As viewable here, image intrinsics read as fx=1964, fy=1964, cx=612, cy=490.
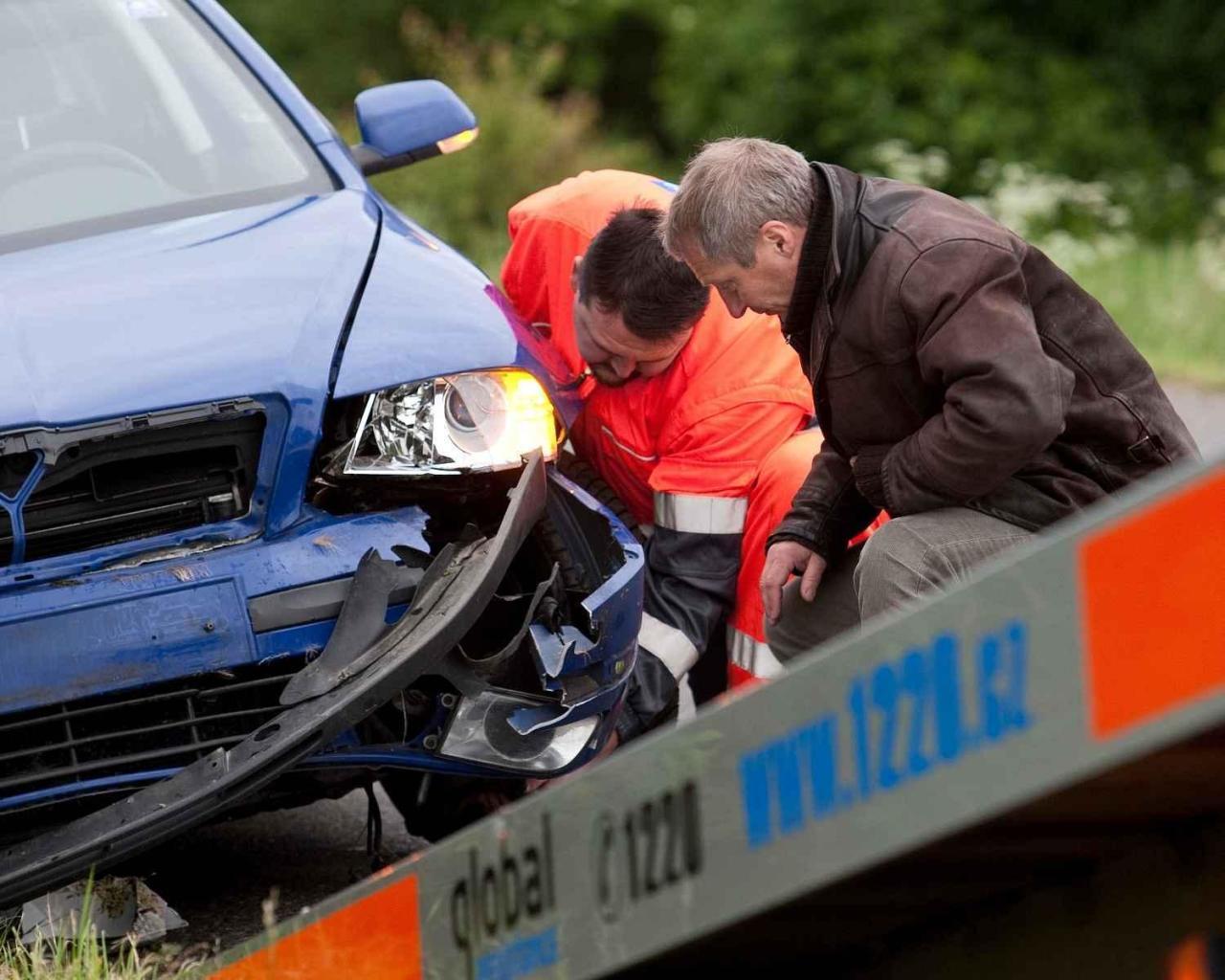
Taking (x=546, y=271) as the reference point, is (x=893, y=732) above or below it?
above

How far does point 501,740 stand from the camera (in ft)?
11.4

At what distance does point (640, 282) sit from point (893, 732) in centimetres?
259

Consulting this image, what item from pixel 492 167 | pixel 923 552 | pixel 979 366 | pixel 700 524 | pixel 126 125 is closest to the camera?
pixel 979 366

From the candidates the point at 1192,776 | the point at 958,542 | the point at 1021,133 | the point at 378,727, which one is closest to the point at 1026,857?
the point at 1192,776

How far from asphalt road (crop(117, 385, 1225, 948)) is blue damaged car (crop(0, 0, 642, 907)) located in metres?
0.34

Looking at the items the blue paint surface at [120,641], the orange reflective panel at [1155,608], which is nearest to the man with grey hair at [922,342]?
the blue paint surface at [120,641]

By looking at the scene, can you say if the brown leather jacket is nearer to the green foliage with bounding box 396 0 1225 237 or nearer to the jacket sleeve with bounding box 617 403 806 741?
the jacket sleeve with bounding box 617 403 806 741

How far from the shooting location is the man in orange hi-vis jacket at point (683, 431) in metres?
4.23

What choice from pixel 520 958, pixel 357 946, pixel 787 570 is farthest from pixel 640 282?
pixel 520 958

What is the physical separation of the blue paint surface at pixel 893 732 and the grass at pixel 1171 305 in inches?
293

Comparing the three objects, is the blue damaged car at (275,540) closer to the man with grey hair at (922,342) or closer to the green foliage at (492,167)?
the man with grey hair at (922,342)

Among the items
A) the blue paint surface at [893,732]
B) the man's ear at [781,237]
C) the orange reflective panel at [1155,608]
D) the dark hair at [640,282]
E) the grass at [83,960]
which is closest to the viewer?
the orange reflective panel at [1155,608]

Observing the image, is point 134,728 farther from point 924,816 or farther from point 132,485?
point 924,816

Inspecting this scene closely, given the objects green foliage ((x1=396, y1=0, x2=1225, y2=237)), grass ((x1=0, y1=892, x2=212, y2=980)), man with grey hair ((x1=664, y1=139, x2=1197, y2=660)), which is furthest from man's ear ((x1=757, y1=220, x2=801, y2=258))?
green foliage ((x1=396, y1=0, x2=1225, y2=237))
